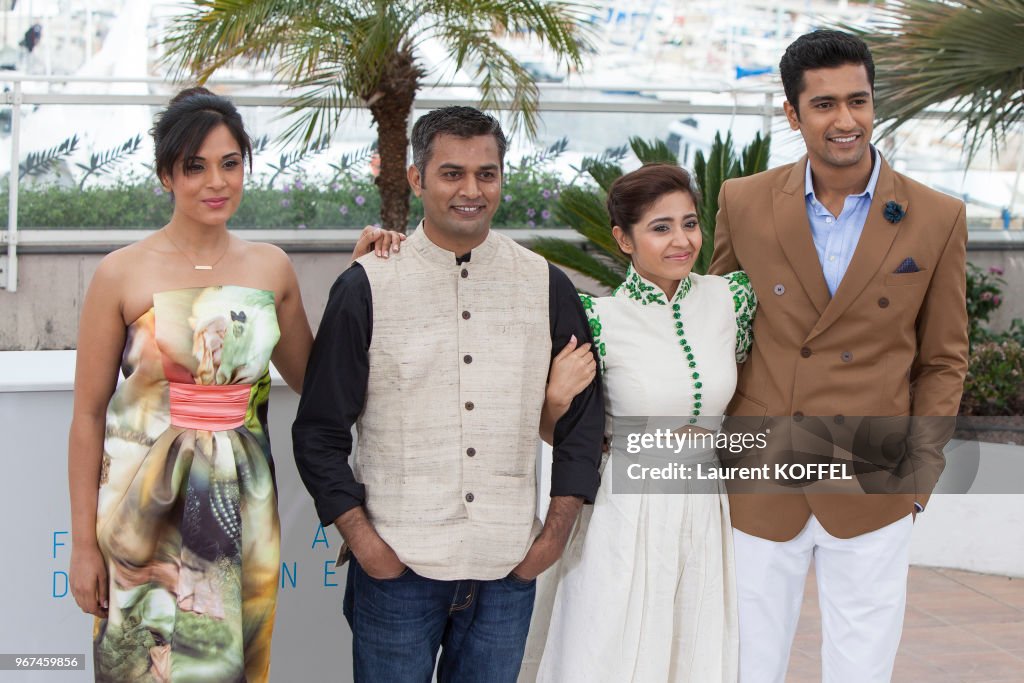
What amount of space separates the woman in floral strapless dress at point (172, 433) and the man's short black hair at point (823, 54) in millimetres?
1430

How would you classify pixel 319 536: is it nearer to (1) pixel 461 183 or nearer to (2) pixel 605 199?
(1) pixel 461 183

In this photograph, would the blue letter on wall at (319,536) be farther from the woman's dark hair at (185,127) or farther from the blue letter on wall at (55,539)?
the woman's dark hair at (185,127)

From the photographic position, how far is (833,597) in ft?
10.3

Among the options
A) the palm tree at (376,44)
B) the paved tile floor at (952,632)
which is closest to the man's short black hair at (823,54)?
the paved tile floor at (952,632)

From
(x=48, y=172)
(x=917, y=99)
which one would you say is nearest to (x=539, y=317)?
(x=917, y=99)

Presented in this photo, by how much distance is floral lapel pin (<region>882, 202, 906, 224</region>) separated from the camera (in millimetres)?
3072

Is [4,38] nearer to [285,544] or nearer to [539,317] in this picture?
[285,544]

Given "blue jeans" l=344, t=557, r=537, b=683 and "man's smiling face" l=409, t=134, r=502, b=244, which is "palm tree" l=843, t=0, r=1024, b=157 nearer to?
"man's smiling face" l=409, t=134, r=502, b=244

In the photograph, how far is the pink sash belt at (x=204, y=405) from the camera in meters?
2.80

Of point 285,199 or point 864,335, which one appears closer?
point 864,335

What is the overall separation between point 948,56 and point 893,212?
3301 mm

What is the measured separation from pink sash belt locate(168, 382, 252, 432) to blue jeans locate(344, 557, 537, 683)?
0.52m

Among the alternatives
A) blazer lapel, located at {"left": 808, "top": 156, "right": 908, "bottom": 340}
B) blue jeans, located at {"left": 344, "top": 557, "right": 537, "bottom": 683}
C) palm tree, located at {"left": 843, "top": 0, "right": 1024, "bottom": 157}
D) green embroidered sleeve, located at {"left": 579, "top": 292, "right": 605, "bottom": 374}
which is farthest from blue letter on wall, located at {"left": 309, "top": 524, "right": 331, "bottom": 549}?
palm tree, located at {"left": 843, "top": 0, "right": 1024, "bottom": 157}

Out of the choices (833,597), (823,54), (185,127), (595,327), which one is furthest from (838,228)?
(185,127)
